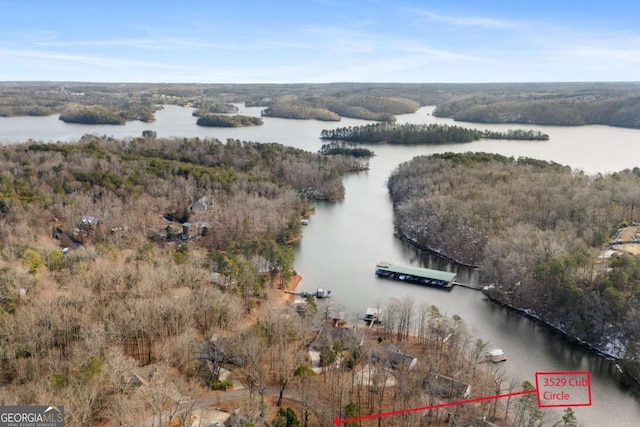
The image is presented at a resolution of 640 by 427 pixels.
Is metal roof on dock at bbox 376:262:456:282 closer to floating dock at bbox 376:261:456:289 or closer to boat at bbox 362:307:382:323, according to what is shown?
floating dock at bbox 376:261:456:289

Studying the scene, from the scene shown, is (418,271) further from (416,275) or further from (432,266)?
(432,266)

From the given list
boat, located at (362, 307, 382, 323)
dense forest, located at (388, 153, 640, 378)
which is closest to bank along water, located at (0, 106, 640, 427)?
boat, located at (362, 307, 382, 323)

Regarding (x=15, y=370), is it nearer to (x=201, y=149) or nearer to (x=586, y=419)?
(x=586, y=419)

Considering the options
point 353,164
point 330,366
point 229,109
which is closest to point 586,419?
point 330,366

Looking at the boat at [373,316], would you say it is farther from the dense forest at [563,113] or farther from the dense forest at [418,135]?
the dense forest at [563,113]

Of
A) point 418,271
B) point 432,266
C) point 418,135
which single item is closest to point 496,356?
point 418,271
